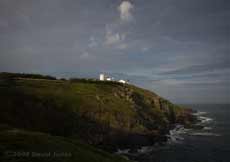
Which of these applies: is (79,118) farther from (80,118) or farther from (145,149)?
(145,149)

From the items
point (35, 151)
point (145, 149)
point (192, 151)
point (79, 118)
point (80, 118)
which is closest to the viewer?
point (35, 151)

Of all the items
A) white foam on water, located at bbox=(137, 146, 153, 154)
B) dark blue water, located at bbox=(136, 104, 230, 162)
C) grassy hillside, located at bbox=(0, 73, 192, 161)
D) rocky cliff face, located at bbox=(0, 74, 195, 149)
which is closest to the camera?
dark blue water, located at bbox=(136, 104, 230, 162)

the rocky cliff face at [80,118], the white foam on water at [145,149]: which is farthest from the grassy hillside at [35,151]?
the white foam on water at [145,149]

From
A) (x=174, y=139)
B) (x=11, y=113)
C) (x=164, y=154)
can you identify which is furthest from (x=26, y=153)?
(x=174, y=139)

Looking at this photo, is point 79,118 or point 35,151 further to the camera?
point 79,118

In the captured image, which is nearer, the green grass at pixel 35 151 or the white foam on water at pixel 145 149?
the green grass at pixel 35 151

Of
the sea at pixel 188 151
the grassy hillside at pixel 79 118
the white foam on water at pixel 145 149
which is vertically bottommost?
the white foam on water at pixel 145 149

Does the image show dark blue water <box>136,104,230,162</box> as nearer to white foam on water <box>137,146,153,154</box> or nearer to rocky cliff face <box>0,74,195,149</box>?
white foam on water <box>137,146,153,154</box>

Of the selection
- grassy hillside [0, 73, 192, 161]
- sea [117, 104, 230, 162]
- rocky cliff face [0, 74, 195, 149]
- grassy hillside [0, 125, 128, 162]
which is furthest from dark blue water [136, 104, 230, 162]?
grassy hillside [0, 125, 128, 162]

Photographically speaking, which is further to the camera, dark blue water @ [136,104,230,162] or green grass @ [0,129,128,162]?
dark blue water @ [136,104,230,162]

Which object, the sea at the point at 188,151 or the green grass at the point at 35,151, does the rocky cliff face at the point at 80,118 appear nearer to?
the sea at the point at 188,151

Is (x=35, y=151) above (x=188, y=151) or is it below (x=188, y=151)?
above

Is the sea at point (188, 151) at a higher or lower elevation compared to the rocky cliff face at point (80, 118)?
lower

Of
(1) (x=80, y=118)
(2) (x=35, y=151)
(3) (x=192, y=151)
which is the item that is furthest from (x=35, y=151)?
(3) (x=192, y=151)
